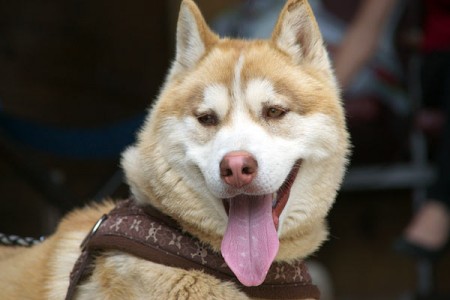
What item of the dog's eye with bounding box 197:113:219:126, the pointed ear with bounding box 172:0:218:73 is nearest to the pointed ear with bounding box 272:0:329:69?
the pointed ear with bounding box 172:0:218:73

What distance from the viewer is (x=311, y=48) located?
2.93 m

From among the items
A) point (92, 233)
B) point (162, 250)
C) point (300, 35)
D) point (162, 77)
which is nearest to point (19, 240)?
point (92, 233)

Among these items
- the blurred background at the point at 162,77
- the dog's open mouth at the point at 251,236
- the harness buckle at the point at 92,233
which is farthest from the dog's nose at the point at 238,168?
the blurred background at the point at 162,77

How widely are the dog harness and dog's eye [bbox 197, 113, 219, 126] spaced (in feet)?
1.05

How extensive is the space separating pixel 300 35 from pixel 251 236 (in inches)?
29.9

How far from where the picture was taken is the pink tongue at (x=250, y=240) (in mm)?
2523

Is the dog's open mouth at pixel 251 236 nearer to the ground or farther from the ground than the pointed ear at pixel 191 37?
nearer to the ground

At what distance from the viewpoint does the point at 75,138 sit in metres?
4.31

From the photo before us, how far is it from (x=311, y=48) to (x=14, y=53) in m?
2.64

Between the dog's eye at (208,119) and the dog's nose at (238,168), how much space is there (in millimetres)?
232

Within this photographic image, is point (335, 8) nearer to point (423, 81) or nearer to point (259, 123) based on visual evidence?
point (423, 81)

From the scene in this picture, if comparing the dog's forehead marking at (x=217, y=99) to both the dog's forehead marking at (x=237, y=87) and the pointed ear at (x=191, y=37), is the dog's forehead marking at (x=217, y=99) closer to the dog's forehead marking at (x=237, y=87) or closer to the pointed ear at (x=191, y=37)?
the dog's forehead marking at (x=237, y=87)

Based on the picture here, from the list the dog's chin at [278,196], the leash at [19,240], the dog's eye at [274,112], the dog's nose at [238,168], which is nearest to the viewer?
the dog's nose at [238,168]

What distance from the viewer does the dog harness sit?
2572 millimetres
